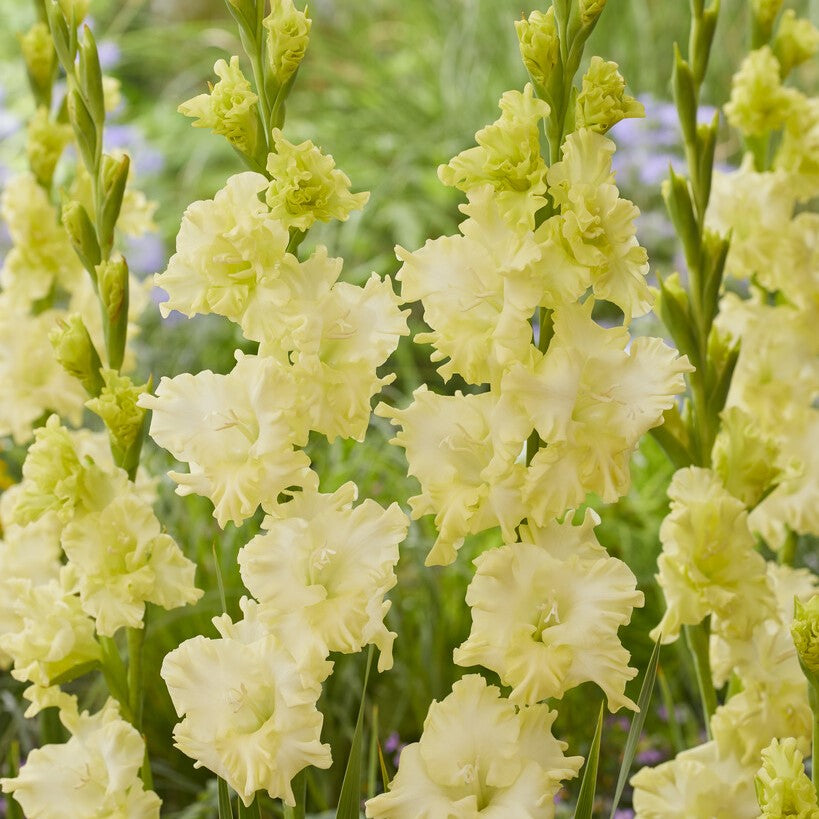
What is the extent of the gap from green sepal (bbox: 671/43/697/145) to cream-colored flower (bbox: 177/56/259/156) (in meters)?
0.58

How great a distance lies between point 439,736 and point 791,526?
0.78 m

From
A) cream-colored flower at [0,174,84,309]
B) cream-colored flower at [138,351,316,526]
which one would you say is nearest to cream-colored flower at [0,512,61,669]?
cream-colored flower at [0,174,84,309]

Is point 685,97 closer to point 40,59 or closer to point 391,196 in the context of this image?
point 40,59

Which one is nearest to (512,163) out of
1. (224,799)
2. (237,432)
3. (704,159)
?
(237,432)

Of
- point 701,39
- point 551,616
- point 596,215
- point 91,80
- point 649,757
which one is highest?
point 701,39

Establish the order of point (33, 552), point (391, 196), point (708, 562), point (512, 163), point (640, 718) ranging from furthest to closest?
point (391, 196), point (33, 552), point (708, 562), point (640, 718), point (512, 163)

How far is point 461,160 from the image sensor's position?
3.47 feet

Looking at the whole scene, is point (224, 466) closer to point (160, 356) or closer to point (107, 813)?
point (107, 813)

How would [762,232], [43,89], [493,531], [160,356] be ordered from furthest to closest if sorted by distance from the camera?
[160,356], [493,531], [43,89], [762,232]

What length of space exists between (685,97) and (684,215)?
149mm

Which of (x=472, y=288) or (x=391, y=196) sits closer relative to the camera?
(x=472, y=288)

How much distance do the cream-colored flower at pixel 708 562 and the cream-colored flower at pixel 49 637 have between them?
644 mm

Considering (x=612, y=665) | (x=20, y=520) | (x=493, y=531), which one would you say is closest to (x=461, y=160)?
(x=612, y=665)

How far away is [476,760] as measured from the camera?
108cm
